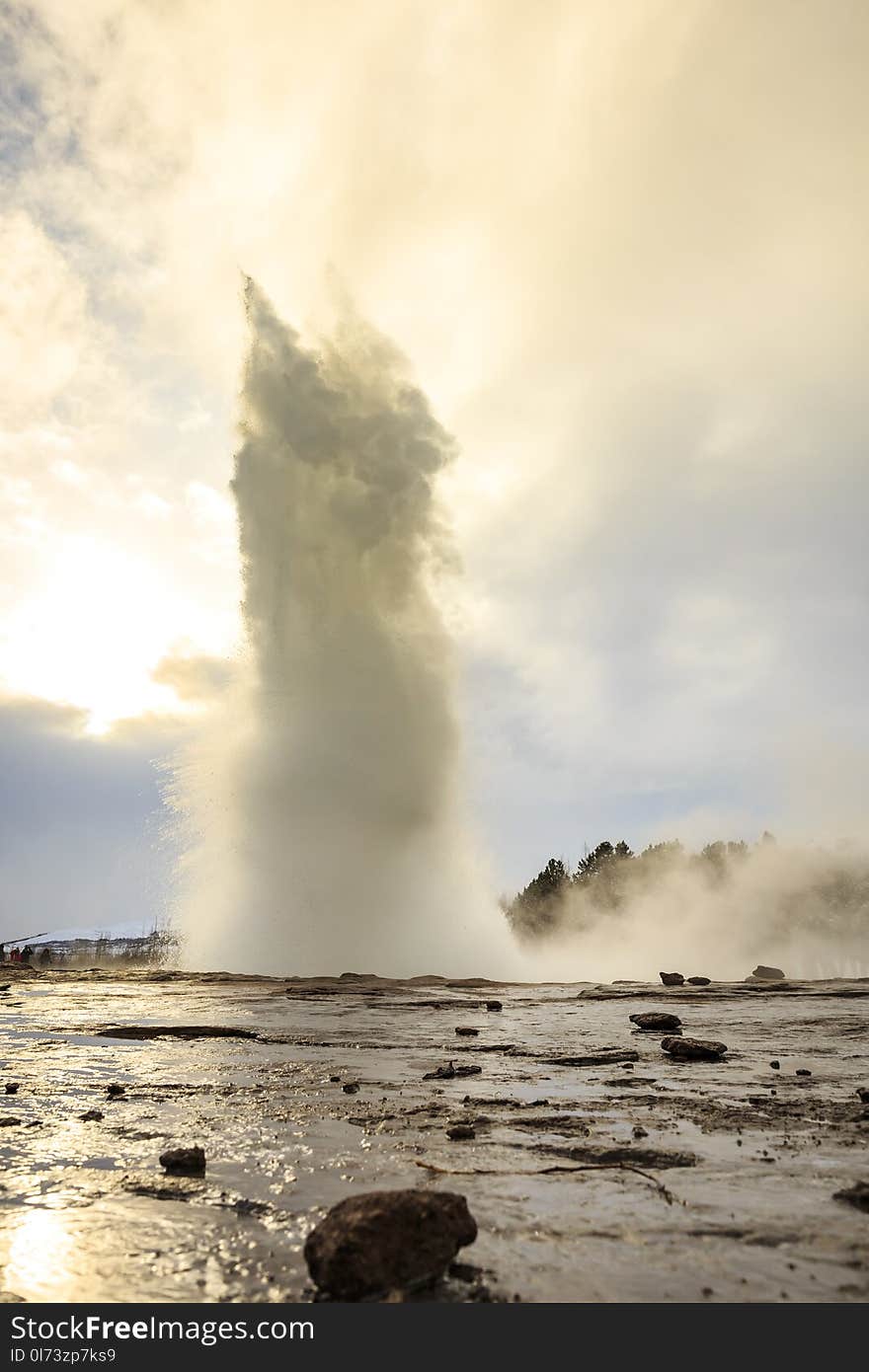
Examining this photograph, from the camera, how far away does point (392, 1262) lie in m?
2.94

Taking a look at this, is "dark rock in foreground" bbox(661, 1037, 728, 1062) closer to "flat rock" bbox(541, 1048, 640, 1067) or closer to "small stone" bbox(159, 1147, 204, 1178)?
"flat rock" bbox(541, 1048, 640, 1067)

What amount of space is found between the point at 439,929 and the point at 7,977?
72.0 ft

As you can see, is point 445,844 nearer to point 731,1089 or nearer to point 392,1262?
point 731,1089

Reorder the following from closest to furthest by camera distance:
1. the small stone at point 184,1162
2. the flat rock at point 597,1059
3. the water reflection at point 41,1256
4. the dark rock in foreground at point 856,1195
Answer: the water reflection at point 41,1256 → the dark rock in foreground at point 856,1195 → the small stone at point 184,1162 → the flat rock at point 597,1059

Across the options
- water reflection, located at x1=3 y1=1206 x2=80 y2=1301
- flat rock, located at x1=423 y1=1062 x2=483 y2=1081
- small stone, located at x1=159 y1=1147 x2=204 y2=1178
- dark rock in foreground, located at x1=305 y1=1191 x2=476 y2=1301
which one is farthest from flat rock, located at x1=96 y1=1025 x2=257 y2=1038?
dark rock in foreground, located at x1=305 y1=1191 x2=476 y2=1301

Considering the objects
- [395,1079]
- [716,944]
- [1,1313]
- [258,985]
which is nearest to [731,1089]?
[395,1079]

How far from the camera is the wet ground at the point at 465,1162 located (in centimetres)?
306

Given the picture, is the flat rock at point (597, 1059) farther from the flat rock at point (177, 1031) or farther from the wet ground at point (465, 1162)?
the flat rock at point (177, 1031)

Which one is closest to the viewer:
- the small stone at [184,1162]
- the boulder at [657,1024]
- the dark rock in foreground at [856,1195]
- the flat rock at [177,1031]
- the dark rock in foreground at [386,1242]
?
the dark rock in foreground at [386,1242]

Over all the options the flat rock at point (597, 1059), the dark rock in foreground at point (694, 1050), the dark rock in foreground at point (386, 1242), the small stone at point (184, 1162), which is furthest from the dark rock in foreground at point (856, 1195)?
the dark rock in foreground at point (694, 1050)

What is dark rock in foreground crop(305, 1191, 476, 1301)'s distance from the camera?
2.86m

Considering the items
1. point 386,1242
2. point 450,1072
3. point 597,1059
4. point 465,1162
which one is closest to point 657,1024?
point 597,1059

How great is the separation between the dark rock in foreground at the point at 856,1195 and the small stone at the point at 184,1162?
3.57 metres

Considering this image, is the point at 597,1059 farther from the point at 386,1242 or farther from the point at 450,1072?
the point at 386,1242
